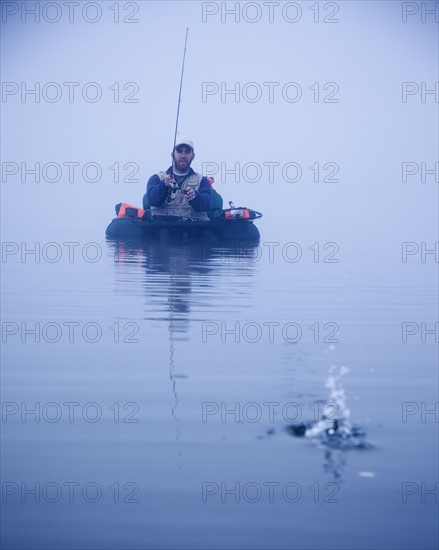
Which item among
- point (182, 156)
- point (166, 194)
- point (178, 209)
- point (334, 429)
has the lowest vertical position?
point (334, 429)

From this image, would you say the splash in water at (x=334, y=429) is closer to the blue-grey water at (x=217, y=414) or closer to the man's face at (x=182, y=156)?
the blue-grey water at (x=217, y=414)

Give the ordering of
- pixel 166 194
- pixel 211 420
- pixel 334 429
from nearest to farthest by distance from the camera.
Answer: pixel 334 429 < pixel 211 420 < pixel 166 194

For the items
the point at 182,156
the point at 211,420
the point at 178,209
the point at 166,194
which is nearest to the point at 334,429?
the point at 211,420

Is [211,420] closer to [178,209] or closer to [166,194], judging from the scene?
[166,194]

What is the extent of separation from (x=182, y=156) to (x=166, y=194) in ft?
2.14

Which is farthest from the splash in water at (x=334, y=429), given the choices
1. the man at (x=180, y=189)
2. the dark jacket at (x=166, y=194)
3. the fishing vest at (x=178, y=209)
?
the fishing vest at (x=178, y=209)

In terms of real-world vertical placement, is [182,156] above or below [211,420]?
above

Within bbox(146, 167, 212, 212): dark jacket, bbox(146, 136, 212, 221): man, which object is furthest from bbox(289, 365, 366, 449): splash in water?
bbox(146, 167, 212, 212): dark jacket

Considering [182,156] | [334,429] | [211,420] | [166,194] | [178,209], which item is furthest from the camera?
[178,209]

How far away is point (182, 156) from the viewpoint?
16969mm

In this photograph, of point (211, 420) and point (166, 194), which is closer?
point (211, 420)

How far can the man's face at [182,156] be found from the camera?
16906 millimetres

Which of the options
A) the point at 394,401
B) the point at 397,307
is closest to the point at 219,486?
the point at 394,401

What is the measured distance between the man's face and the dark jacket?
8.6 inches
